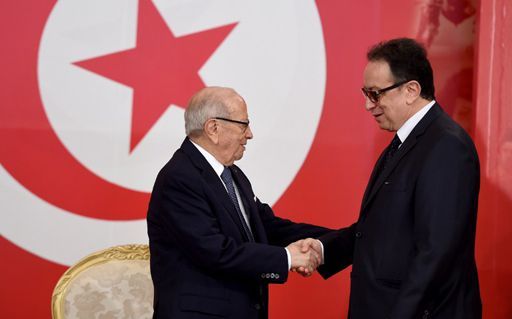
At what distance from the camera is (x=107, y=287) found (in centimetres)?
272

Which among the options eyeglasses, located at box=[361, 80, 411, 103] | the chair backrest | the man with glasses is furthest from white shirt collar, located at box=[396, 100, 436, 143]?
the chair backrest

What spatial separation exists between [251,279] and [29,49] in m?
1.59

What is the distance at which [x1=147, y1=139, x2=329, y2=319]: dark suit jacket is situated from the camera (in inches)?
92.3

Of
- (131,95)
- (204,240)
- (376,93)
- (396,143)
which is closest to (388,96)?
(376,93)

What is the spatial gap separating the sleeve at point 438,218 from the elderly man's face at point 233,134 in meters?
0.72

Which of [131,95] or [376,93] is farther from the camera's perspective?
→ [131,95]

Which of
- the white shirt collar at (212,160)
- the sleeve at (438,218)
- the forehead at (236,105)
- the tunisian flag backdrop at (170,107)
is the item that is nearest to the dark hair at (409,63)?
the sleeve at (438,218)

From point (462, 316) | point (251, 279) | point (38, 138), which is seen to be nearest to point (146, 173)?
point (38, 138)

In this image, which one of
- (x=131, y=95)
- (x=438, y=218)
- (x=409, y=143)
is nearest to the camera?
(x=438, y=218)

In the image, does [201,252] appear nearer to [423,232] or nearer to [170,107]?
[423,232]

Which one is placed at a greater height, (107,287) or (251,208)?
(251,208)

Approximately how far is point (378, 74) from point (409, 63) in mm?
108

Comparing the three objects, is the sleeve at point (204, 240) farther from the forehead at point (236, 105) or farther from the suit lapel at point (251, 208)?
the forehead at point (236, 105)

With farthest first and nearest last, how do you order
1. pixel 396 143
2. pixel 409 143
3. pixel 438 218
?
pixel 396 143
pixel 409 143
pixel 438 218
